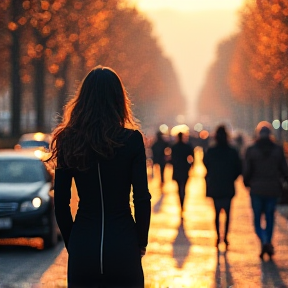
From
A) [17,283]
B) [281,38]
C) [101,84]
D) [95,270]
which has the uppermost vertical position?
[281,38]

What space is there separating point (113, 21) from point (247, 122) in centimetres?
6156

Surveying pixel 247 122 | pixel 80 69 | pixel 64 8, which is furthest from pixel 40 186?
pixel 247 122

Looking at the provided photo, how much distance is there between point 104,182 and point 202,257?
8980 mm

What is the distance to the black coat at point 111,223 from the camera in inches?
200

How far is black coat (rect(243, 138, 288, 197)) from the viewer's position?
13.4m

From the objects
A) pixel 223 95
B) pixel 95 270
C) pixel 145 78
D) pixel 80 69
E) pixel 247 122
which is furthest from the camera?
pixel 223 95

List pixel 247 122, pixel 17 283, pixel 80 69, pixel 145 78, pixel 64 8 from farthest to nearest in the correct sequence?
pixel 247 122 → pixel 145 78 → pixel 80 69 → pixel 64 8 → pixel 17 283

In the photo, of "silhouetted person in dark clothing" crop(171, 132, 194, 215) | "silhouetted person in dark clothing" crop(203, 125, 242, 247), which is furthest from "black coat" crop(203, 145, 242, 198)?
"silhouetted person in dark clothing" crop(171, 132, 194, 215)

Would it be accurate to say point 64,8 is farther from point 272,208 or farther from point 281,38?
point 272,208

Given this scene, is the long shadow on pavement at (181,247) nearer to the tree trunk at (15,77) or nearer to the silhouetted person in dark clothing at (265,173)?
the silhouetted person in dark clothing at (265,173)

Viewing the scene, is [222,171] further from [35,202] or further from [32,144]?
[32,144]

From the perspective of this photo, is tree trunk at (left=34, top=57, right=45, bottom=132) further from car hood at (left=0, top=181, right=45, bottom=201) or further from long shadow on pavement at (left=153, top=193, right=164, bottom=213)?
car hood at (left=0, top=181, right=45, bottom=201)

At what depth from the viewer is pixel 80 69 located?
61250 mm

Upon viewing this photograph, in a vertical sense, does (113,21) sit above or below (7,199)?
above
